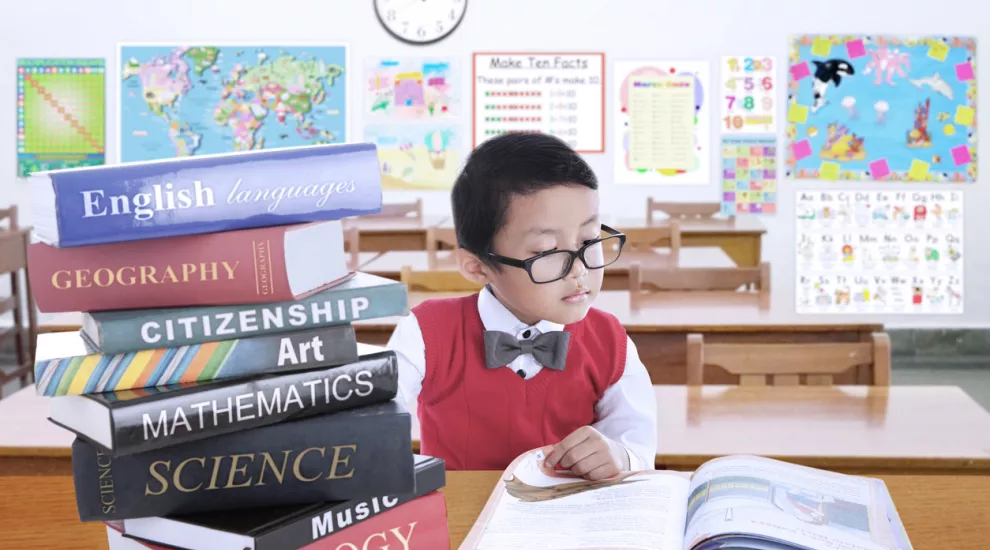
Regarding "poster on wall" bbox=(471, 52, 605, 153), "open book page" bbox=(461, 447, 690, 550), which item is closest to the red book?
"open book page" bbox=(461, 447, 690, 550)

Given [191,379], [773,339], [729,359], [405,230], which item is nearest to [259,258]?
[191,379]

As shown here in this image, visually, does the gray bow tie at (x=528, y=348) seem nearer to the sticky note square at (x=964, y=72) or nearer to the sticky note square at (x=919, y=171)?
the sticky note square at (x=919, y=171)

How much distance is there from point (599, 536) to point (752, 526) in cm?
12

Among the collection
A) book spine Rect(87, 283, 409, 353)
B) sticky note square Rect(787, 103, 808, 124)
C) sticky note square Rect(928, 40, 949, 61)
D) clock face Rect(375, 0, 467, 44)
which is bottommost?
book spine Rect(87, 283, 409, 353)

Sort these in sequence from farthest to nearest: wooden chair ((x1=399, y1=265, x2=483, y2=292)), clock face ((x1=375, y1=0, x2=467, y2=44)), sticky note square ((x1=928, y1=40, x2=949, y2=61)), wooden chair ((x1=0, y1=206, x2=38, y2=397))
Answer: clock face ((x1=375, y1=0, x2=467, y2=44)) < sticky note square ((x1=928, y1=40, x2=949, y2=61)) < wooden chair ((x1=0, y1=206, x2=38, y2=397)) < wooden chair ((x1=399, y1=265, x2=483, y2=292))

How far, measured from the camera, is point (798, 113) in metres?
5.44

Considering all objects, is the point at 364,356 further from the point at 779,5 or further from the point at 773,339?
the point at 779,5

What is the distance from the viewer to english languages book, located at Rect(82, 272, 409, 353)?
70cm

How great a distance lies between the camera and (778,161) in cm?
548

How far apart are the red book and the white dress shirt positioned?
0.57 metres

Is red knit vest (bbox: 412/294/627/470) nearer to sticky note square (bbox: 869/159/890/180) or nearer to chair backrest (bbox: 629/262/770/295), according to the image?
chair backrest (bbox: 629/262/770/295)

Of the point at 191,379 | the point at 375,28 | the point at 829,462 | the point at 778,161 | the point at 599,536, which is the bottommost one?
the point at 829,462

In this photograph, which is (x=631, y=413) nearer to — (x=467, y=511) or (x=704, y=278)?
Result: (x=467, y=511)

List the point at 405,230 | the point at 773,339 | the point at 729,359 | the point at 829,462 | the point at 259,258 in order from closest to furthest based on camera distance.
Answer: the point at 259,258 → the point at 829,462 → the point at 729,359 → the point at 773,339 → the point at 405,230
